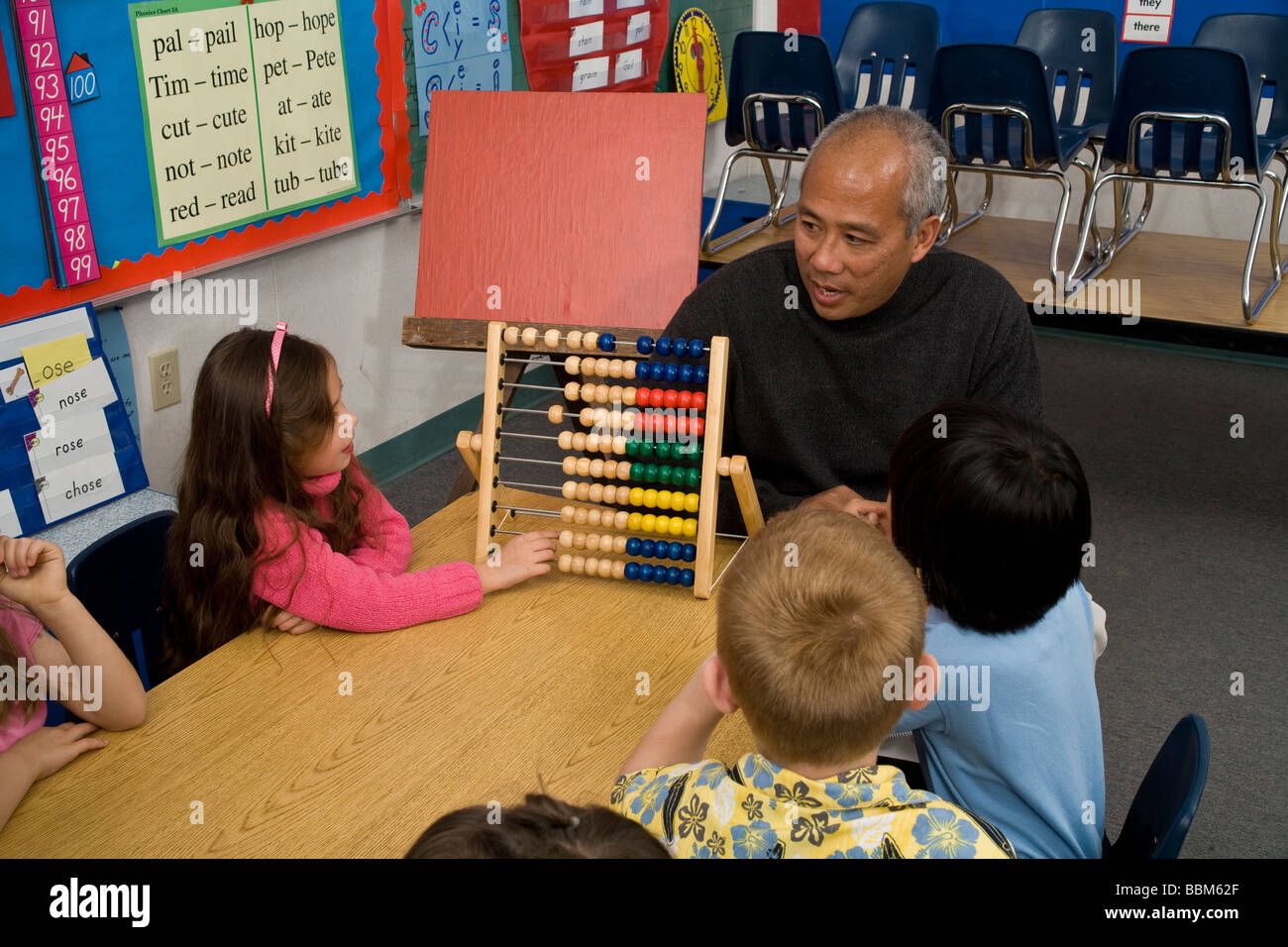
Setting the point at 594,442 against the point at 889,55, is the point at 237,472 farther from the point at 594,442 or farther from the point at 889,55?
the point at 889,55

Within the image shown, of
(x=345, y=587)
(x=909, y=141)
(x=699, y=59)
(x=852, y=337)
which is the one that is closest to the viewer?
(x=345, y=587)

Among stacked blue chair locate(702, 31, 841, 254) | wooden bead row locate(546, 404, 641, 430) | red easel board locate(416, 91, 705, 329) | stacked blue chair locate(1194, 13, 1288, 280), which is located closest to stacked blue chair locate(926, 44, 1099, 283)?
stacked blue chair locate(702, 31, 841, 254)

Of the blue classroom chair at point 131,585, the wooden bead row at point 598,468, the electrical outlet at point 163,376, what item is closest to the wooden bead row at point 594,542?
the wooden bead row at point 598,468

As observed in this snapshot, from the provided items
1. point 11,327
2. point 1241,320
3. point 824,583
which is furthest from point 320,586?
point 1241,320

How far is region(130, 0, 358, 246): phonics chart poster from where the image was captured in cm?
266

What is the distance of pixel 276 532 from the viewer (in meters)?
1.61

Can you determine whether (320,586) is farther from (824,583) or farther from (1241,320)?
(1241,320)

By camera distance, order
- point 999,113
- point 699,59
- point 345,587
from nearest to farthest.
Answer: point 345,587 → point 999,113 → point 699,59

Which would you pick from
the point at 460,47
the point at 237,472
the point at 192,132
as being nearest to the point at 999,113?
the point at 460,47

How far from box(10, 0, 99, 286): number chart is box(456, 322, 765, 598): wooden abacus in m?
1.22

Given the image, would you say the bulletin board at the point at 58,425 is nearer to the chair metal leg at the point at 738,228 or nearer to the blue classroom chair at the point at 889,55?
the chair metal leg at the point at 738,228

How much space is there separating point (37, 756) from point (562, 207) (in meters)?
1.58

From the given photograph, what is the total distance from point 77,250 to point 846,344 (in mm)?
1688

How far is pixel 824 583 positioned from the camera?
1.02m
